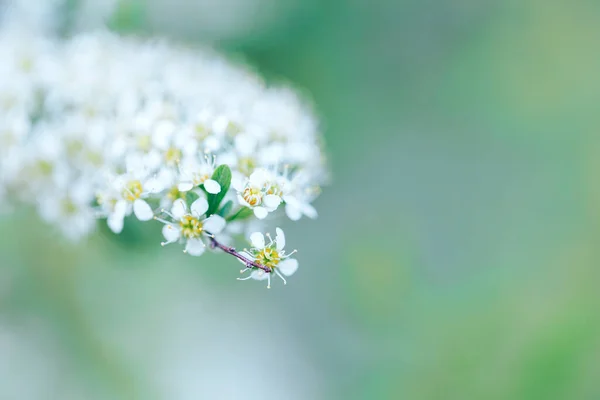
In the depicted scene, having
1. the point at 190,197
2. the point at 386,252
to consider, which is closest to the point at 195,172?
the point at 190,197

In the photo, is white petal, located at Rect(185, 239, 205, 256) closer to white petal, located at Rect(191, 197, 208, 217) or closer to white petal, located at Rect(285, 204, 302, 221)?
white petal, located at Rect(191, 197, 208, 217)

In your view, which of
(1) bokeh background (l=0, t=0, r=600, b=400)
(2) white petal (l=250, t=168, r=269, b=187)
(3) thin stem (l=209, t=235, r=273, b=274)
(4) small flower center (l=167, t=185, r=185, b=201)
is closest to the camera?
(3) thin stem (l=209, t=235, r=273, b=274)

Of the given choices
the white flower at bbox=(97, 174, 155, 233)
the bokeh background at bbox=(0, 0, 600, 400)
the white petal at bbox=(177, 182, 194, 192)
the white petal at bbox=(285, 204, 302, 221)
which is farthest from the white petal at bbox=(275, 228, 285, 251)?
the bokeh background at bbox=(0, 0, 600, 400)

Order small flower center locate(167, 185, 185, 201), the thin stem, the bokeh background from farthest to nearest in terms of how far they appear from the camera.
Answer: the bokeh background
small flower center locate(167, 185, 185, 201)
the thin stem

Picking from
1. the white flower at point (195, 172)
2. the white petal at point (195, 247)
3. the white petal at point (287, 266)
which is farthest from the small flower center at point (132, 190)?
the white petal at point (287, 266)

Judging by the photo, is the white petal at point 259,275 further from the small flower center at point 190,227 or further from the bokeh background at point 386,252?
the bokeh background at point 386,252

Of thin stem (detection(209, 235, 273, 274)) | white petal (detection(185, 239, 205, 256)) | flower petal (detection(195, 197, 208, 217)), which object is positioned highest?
flower petal (detection(195, 197, 208, 217))

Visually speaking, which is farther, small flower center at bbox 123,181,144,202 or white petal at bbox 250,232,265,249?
small flower center at bbox 123,181,144,202
